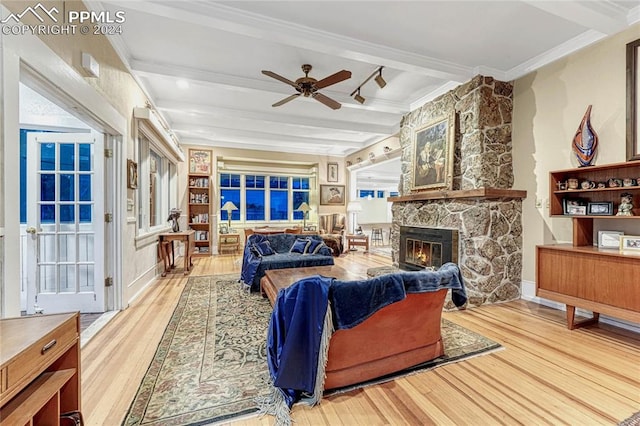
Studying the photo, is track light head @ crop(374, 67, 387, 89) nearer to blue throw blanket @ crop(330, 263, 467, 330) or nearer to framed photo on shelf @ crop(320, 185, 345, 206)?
blue throw blanket @ crop(330, 263, 467, 330)

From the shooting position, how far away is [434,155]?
4.45 m

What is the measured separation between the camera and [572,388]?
1.96m

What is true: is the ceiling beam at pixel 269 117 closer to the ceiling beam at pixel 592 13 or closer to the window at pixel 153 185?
the window at pixel 153 185

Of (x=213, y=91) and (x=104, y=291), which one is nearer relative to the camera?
(x=104, y=291)

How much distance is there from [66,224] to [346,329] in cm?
345

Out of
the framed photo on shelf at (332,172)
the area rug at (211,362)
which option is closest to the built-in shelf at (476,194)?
the area rug at (211,362)

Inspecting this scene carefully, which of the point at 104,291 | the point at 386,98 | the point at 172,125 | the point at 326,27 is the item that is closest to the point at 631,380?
the point at 326,27

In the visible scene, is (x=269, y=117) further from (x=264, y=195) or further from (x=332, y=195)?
(x=332, y=195)

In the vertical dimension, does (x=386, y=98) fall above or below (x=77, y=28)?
above

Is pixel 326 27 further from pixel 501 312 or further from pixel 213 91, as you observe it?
pixel 501 312

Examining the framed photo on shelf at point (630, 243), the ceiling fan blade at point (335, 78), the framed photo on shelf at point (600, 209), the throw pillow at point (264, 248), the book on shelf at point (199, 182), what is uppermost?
the ceiling fan blade at point (335, 78)

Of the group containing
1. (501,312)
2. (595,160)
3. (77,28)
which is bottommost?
(501,312)

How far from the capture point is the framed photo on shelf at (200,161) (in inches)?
302

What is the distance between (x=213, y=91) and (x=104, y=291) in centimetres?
Answer: 326
